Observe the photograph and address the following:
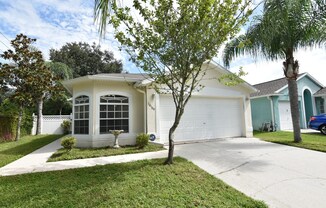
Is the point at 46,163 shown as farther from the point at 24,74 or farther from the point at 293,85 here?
Answer: the point at 293,85

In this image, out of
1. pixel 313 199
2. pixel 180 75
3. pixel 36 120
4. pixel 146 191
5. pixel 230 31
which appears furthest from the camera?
pixel 36 120

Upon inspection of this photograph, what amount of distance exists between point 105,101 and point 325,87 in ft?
73.9

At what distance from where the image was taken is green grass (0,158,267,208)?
3.98 meters

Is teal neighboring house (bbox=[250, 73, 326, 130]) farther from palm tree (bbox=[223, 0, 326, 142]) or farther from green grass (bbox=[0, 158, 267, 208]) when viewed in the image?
green grass (bbox=[0, 158, 267, 208])

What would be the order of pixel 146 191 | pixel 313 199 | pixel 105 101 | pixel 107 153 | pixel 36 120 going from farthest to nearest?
1. pixel 36 120
2. pixel 105 101
3. pixel 107 153
4. pixel 146 191
5. pixel 313 199

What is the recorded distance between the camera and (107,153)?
8.37 meters

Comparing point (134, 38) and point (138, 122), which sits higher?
point (134, 38)

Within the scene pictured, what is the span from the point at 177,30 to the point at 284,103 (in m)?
16.9

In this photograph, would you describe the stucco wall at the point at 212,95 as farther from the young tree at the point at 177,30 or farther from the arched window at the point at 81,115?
the young tree at the point at 177,30

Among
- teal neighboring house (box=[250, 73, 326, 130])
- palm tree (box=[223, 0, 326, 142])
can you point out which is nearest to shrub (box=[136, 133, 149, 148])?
palm tree (box=[223, 0, 326, 142])

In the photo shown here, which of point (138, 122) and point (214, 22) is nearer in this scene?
point (214, 22)

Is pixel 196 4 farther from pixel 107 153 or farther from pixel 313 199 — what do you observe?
pixel 107 153

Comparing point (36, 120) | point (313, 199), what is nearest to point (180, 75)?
point (313, 199)

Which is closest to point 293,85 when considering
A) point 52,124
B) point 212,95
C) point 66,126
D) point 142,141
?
point 212,95
